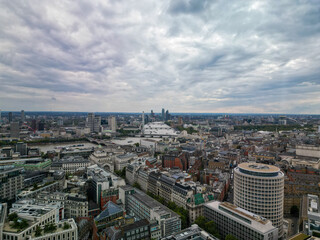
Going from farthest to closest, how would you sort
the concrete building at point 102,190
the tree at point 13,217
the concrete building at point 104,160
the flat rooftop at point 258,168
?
the concrete building at point 104,160
the concrete building at point 102,190
the flat rooftop at point 258,168
the tree at point 13,217

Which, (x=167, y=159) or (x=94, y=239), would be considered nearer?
Result: (x=94, y=239)

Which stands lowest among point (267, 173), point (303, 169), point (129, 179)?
point (129, 179)

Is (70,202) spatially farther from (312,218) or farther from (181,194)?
(312,218)

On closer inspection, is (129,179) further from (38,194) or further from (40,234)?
(40,234)

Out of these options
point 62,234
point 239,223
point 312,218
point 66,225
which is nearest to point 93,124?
point 66,225

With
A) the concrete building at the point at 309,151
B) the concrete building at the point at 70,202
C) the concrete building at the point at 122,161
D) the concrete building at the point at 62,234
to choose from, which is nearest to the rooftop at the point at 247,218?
the concrete building at the point at 62,234

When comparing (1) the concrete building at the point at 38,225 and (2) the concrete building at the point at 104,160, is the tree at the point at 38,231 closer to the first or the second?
(1) the concrete building at the point at 38,225

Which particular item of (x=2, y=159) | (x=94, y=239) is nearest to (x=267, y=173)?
(x=94, y=239)
